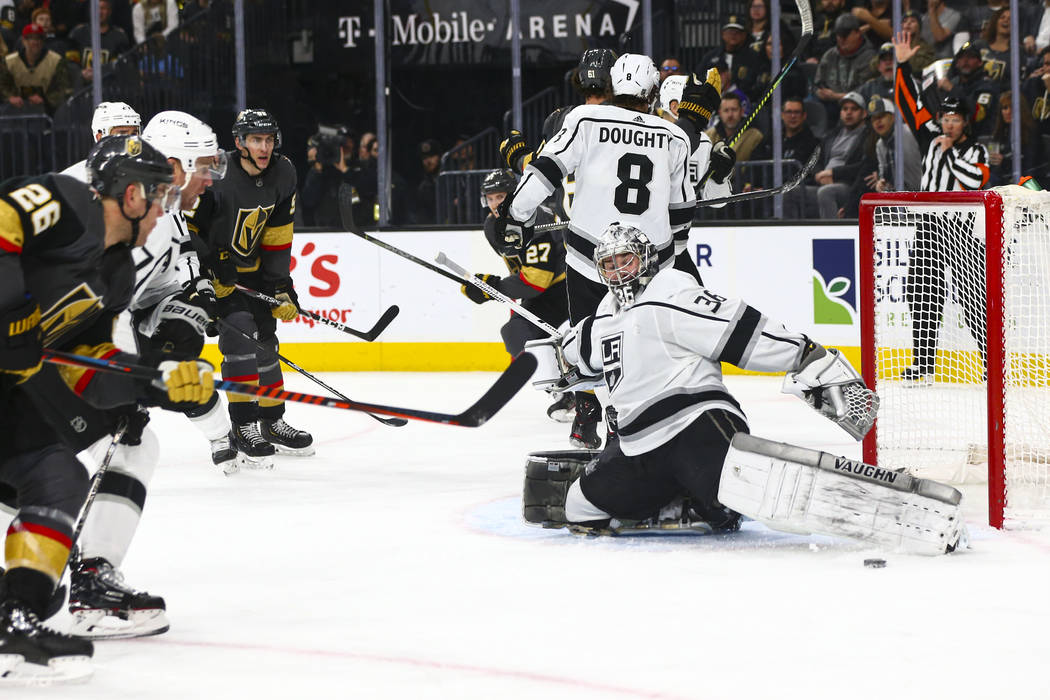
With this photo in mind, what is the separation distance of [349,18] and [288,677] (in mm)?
6755

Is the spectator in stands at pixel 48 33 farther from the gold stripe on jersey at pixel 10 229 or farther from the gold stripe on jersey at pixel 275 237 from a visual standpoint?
the gold stripe on jersey at pixel 10 229

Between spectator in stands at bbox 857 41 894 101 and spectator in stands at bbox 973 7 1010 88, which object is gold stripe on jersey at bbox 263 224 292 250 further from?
spectator in stands at bbox 973 7 1010 88

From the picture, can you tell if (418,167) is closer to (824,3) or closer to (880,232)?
(824,3)

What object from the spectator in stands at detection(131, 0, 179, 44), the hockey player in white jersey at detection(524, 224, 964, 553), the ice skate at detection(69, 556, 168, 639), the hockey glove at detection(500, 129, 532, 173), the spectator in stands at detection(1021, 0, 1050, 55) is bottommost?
the ice skate at detection(69, 556, 168, 639)

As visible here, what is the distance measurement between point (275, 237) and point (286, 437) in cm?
69

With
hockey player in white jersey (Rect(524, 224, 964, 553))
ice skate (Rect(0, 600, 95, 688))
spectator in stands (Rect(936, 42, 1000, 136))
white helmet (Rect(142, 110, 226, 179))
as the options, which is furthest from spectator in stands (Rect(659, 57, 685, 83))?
ice skate (Rect(0, 600, 95, 688))

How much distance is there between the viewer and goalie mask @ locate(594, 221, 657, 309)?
3537mm

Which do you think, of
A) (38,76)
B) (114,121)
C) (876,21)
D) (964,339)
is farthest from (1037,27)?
(38,76)

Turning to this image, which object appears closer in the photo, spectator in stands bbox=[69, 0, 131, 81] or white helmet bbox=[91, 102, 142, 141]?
white helmet bbox=[91, 102, 142, 141]

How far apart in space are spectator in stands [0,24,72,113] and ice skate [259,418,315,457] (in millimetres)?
4167

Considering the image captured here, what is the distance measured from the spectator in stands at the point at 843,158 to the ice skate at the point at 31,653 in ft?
17.4

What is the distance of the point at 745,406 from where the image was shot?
6.24 m

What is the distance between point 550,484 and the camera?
3.77 m

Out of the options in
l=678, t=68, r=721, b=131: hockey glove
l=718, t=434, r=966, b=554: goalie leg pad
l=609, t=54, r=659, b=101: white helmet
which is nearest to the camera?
l=718, t=434, r=966, b=554: goalie leg pad
